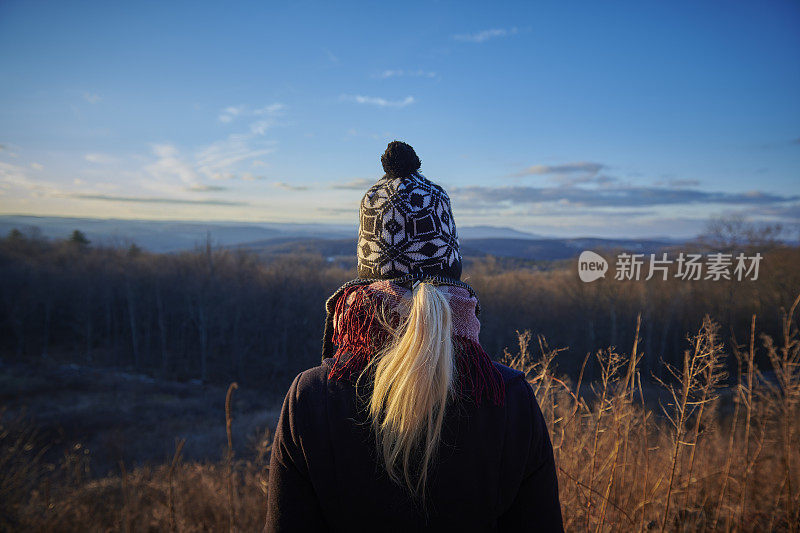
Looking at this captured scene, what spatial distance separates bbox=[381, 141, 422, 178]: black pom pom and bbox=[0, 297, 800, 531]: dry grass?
4.46ft

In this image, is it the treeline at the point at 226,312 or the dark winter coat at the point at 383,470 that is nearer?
the dark winter coat at the point at 383,470

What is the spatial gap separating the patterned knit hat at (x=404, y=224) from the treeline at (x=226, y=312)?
98.7 ft

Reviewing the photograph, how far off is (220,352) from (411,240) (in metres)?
40.5

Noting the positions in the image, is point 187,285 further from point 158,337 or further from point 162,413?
point 162,413

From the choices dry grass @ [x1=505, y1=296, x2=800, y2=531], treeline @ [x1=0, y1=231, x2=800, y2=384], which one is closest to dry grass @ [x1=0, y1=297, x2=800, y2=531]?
dry grass @ [x1=505, y1=296, x2=800, y2=531]

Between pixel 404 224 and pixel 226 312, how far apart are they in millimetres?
39278

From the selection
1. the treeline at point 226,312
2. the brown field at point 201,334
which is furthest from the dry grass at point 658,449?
the treeline at point 226,312

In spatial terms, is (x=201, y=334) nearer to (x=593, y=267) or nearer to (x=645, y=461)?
(x=593, y=267)

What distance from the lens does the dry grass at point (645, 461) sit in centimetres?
249

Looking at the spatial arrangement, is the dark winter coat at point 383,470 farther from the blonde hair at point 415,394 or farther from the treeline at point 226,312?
the treeline at point 226,312

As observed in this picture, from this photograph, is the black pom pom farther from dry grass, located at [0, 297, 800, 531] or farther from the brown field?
the brown field

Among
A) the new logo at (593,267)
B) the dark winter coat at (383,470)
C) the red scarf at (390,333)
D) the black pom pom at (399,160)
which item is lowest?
the new logo at (593,267)

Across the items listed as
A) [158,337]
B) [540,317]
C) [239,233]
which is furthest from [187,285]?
[239,233]

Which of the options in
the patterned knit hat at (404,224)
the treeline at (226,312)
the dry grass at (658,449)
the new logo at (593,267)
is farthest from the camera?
the treeline at (226,312)
